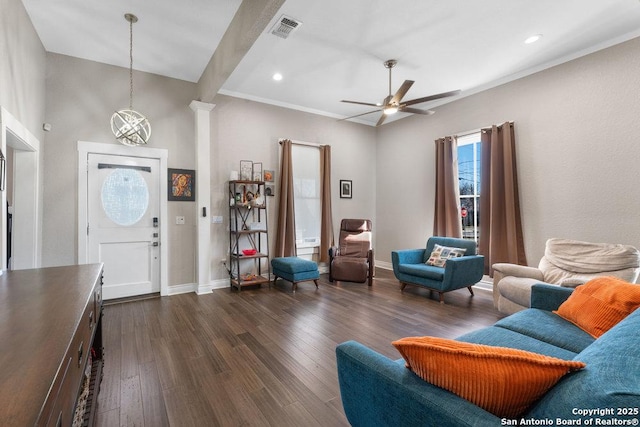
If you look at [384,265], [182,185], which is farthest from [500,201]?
[182,185]

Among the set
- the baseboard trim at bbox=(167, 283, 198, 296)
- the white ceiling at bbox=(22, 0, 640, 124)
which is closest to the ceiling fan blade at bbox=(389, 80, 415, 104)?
the white ceiling at bbox=(22, 0, 640, 124)

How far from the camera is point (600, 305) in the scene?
1719 millimetres

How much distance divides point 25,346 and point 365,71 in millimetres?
4326

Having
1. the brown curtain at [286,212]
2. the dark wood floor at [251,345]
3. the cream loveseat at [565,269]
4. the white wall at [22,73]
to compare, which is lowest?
the dark wood floor at [251,345]

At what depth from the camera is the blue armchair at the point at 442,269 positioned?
3801 mm

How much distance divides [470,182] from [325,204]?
2578 mm

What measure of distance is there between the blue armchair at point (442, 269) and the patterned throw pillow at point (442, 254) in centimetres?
7

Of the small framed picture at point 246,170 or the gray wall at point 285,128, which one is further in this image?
the small framed picture at point 246,170

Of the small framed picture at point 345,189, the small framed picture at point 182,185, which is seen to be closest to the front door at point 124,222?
the small framed picture at point 182,185

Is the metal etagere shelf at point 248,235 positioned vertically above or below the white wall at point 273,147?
below

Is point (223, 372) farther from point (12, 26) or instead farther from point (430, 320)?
point (12, 26)

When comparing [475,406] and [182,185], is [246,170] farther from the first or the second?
[475,406]

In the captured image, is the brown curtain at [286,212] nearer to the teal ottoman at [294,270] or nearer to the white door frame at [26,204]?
the teal ottoman at [294,270]

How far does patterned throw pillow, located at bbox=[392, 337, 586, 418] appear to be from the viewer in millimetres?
770
